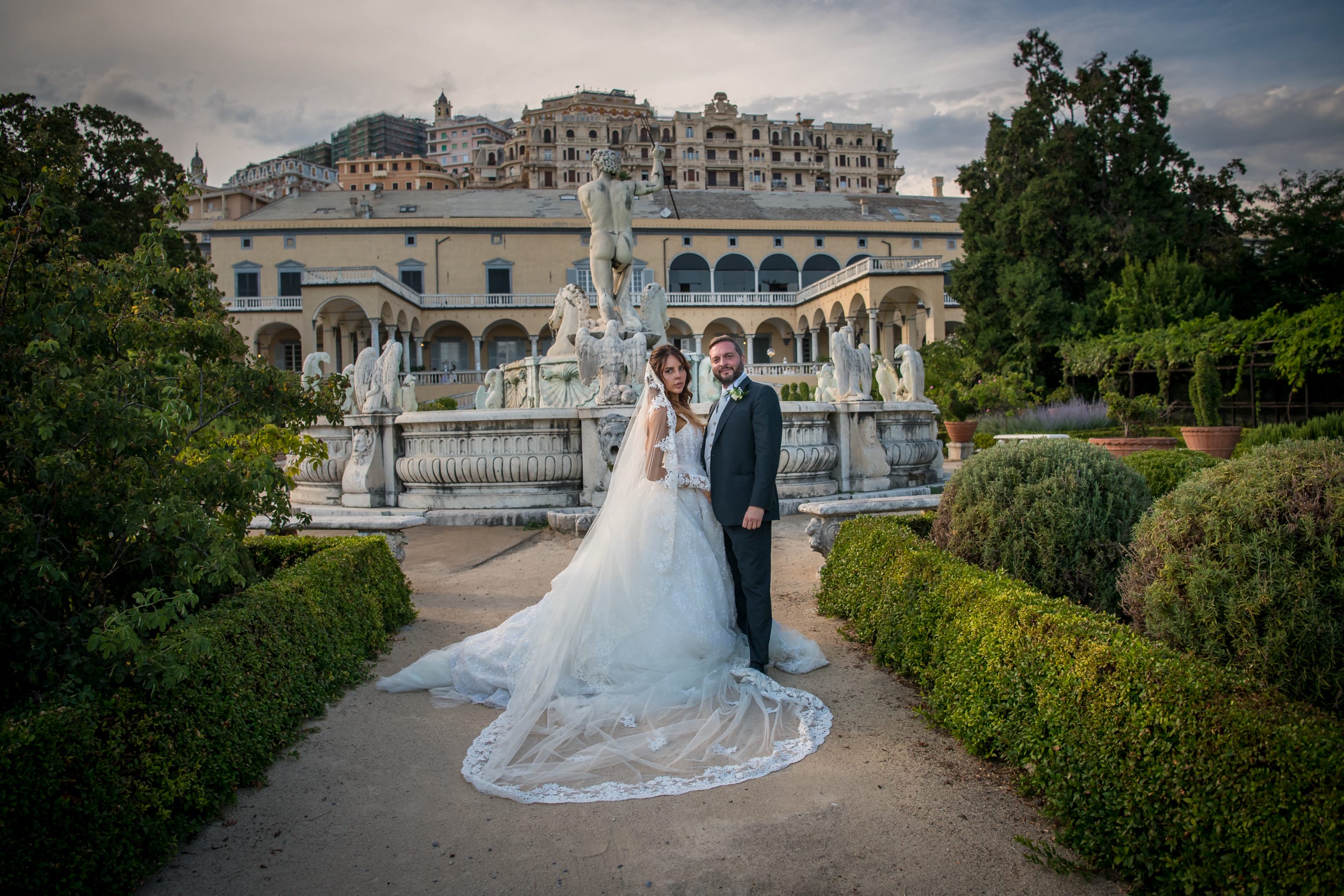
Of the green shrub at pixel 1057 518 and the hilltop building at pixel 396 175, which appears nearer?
the green shrub at pixel 1057 518

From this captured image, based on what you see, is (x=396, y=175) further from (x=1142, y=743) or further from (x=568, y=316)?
(x=1142, y=743)

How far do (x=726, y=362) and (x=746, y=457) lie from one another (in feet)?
1.64

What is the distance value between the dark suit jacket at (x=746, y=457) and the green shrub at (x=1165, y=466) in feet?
11.8

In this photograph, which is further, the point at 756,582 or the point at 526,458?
the point at 526,458

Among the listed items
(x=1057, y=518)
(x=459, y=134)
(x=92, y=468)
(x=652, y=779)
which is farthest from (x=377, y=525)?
(x=459, y=134)

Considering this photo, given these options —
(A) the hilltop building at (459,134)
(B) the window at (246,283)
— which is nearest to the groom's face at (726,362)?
(B) the window at (246,283)

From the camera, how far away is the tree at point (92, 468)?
8.66ft

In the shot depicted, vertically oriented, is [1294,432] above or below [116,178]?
below

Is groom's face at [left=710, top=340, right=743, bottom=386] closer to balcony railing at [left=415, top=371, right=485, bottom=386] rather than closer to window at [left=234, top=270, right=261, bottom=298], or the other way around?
balcony railing at [left=415, top=371, right=485, bottom=386]

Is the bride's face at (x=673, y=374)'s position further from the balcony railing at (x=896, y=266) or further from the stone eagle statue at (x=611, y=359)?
the balcony railing at (x=896, y=266)

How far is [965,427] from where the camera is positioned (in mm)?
16609

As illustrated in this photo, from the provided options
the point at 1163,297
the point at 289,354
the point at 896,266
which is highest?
the point at 896,266

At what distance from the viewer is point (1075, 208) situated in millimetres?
26641

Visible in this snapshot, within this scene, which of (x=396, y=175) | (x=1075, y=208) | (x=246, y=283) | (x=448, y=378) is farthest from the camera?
(x=396, y=175)
